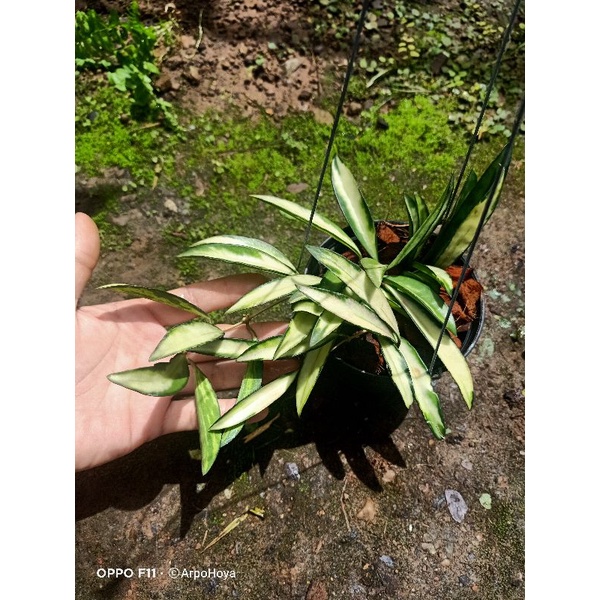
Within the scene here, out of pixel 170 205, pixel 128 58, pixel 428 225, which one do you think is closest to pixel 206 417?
pixel 428 225

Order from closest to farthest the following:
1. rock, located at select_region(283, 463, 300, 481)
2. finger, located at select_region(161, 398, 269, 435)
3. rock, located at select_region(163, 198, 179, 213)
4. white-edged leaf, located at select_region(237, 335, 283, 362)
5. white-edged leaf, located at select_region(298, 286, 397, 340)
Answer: white-edged leaf, located at select_region(298, 286, 397, 340), white-edged leaf, located at select_region(237, 335, 283, 362), finger, located at select_region(161, 398, 269, 435), rock, located at select_region(283, 463, 300, 481), rock, located at select_region(163, 198, 179, 213)

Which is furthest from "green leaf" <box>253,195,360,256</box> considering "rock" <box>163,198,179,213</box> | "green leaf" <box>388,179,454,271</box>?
"rock" <box>163,198,179,213</box>

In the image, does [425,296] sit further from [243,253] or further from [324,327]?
[243,253]

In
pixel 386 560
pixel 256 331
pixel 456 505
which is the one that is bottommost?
pixel 386 560

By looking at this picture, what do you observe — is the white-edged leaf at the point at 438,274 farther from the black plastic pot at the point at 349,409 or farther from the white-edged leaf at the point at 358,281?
the black plastic pot at the point at 349,409

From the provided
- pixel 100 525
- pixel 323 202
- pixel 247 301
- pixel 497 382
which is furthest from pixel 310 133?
pixel 100 525

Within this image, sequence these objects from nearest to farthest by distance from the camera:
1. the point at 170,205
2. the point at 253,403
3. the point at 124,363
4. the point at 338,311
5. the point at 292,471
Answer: the point at 338,311 → the point at 253,403 → the point at 124,363 → the point at 292,471 → the point at 170,205

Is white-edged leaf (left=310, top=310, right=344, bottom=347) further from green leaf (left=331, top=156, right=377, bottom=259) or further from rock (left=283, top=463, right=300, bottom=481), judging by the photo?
rock (left=283, top=463, right=300, bottom=481)

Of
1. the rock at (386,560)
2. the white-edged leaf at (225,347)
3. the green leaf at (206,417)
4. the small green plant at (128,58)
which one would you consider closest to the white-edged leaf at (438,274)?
the white-edged leaf at (225,347)
